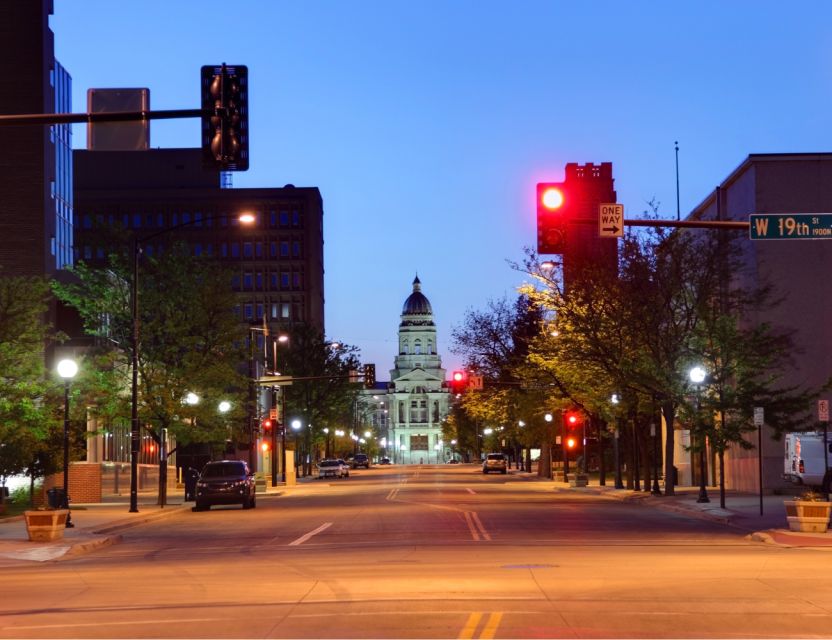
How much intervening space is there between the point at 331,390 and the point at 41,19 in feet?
143

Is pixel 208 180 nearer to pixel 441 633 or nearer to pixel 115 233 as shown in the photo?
pixel 115 233

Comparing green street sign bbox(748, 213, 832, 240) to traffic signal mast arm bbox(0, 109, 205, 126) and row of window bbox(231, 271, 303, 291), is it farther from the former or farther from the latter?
row of window bbox(231, 271, 303, 291)

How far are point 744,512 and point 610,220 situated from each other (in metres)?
15.5

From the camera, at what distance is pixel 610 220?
2378cm

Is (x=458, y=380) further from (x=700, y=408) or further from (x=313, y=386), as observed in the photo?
(x=700, y=408)

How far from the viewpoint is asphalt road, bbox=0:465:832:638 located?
13.5 meters

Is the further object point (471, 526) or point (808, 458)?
point (808, 458)

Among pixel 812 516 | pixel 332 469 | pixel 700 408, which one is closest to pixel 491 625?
pixel 812 516

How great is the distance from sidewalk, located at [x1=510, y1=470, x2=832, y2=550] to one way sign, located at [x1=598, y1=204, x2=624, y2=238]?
23.4 ft

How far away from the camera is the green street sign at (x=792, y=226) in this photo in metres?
24.3

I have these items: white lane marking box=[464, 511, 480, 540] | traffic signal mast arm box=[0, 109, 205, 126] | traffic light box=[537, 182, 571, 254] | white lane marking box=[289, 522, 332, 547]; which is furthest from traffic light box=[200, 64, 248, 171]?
white lane marking box=[464, 511, 480, 540]

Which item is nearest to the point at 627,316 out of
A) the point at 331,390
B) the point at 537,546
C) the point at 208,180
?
the point at 537,546

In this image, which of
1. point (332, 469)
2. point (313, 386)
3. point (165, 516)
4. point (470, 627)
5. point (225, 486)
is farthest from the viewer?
point (313, 386)

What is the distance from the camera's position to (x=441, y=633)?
504 inches
